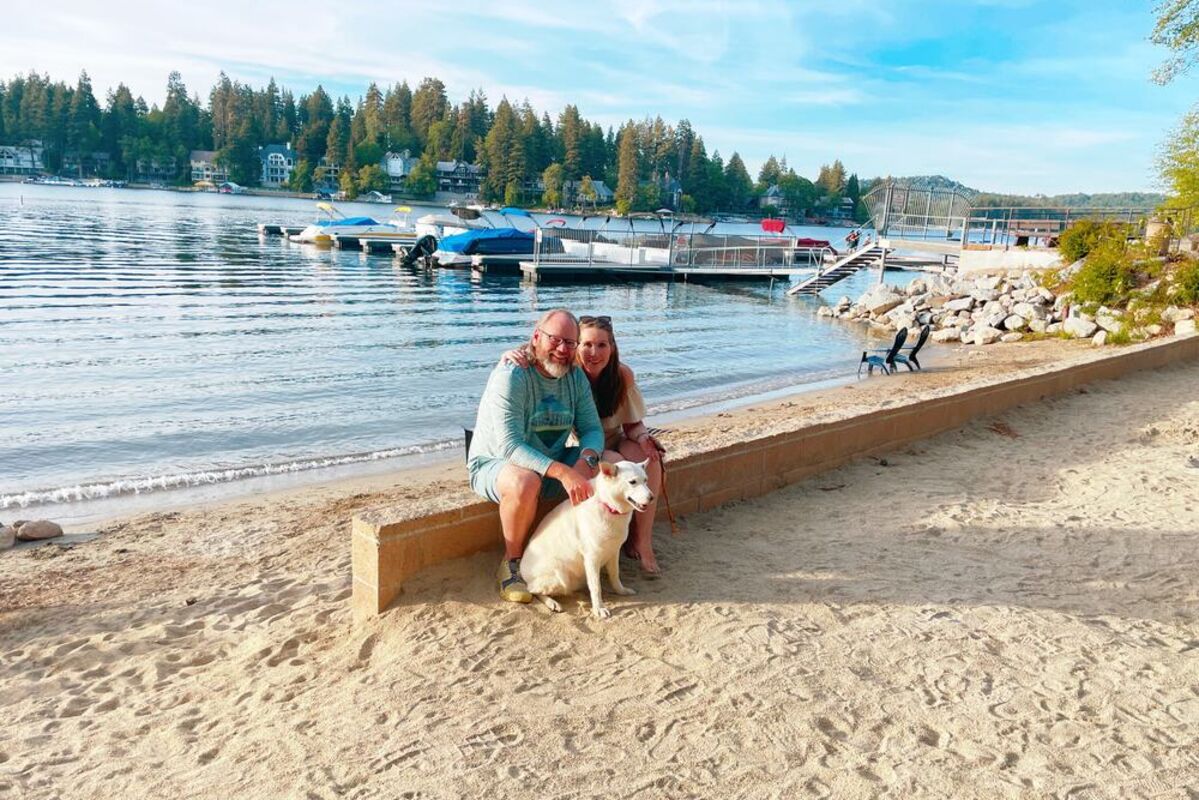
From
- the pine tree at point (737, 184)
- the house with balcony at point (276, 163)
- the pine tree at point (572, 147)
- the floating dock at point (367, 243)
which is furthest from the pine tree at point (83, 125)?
the floating dock at point (367, 243)

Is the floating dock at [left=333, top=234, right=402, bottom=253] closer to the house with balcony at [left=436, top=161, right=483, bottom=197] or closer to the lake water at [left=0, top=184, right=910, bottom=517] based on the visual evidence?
the lake water at [left=0, top=184, right=910, bottom=517]

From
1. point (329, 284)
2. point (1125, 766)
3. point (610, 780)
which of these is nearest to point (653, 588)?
point (610, 780)

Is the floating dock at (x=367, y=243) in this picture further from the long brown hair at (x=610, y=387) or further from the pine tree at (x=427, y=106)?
the pine tree at (x=427, y=106)

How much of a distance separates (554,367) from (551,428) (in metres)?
0.34

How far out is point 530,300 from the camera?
29.3m

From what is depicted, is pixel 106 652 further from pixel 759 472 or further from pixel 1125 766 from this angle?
pixel 1125 766

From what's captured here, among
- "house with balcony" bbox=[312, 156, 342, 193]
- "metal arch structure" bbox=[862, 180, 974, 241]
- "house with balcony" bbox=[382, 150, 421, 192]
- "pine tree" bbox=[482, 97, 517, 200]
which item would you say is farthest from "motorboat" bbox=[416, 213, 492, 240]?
"house with balcony" bbox=[312, 156, 342, 193]

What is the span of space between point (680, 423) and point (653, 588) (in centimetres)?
778

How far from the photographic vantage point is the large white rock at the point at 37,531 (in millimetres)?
6625

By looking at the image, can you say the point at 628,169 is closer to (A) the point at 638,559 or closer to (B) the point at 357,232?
(B) the point at 357,232

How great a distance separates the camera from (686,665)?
3664 millimetres

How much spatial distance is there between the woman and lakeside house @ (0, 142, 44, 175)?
17909cm

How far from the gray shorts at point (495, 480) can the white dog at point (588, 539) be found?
0.20 m

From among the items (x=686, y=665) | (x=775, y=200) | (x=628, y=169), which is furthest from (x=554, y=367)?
(x=775, y=200)
